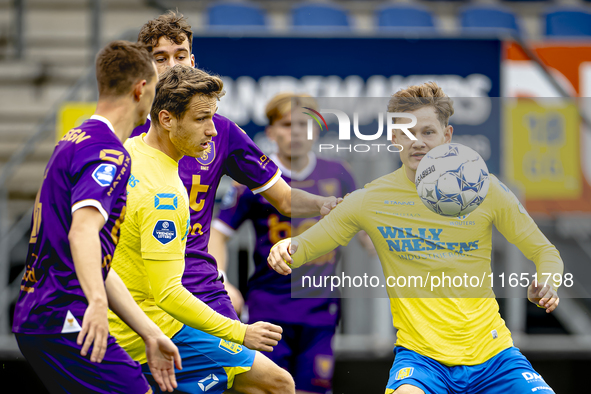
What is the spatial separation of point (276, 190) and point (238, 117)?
9.84ft

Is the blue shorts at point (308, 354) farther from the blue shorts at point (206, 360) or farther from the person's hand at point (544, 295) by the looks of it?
the person's hand at point (544, 295)

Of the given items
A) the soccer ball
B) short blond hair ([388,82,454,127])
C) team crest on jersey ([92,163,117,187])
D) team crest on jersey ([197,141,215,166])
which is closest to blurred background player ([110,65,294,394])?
team crest on jersey ([197,141,215,166])

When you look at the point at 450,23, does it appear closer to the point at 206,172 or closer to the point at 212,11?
the point at 212,11

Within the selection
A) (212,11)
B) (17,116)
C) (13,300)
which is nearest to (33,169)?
(17,116)

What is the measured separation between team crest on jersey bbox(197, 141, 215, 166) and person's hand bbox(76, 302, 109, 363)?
1.11 m

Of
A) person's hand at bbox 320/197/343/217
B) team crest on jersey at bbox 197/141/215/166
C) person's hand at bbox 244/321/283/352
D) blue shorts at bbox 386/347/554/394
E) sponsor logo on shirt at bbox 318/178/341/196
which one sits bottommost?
blue shorts at bbox 386/347/554/394

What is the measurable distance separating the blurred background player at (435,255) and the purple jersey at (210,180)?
15.9 inches

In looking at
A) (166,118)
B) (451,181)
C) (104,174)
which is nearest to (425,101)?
(451,181)

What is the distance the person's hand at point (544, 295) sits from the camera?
304 centimetres

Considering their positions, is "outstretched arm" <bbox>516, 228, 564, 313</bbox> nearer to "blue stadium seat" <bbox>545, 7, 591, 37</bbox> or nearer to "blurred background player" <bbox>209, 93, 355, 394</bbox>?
"blurred background player" <bbox>209, 93, 355, 394</bbox>

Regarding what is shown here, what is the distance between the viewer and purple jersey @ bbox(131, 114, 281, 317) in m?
3.35

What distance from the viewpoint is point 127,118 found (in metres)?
2.87

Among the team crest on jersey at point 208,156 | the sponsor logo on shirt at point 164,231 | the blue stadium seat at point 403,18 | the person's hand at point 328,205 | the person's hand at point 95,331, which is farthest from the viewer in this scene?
the blue stadium seat at point 403,18

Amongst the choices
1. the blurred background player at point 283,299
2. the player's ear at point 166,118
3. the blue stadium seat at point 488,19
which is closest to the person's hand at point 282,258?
the player's ear at point 166,118
